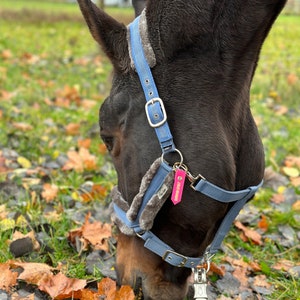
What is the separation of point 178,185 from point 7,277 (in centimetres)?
115

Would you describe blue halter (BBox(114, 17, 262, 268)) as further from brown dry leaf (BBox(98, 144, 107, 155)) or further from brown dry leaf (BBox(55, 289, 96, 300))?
brown dry leaf (BBox(98, 144, 107, 155))

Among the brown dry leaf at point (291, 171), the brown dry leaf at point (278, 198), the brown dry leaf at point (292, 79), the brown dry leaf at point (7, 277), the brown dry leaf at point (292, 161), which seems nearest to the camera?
the brown dry leaf at point (7, 277)

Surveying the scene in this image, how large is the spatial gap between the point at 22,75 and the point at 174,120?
22.6ft

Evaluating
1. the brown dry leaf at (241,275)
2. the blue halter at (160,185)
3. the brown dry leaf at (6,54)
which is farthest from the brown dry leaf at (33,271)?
the brown dry leaf at (6,54)

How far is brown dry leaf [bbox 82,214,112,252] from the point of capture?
3.34 metres

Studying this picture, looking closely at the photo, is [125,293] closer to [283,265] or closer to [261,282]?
[261,282]

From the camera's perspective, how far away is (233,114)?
7.77ft

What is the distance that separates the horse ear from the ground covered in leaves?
106 cm

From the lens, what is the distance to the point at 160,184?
7.47 feet

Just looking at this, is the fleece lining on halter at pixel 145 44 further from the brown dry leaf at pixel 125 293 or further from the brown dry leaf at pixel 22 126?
the brown dry leaf at pixel 22 126

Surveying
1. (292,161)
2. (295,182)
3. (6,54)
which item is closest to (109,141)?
(295,182)

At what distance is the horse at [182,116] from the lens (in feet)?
7.41

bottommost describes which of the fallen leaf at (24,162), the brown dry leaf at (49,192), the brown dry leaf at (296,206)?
the brown dry leaf at (296,206)

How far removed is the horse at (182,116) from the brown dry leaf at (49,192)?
172cm
